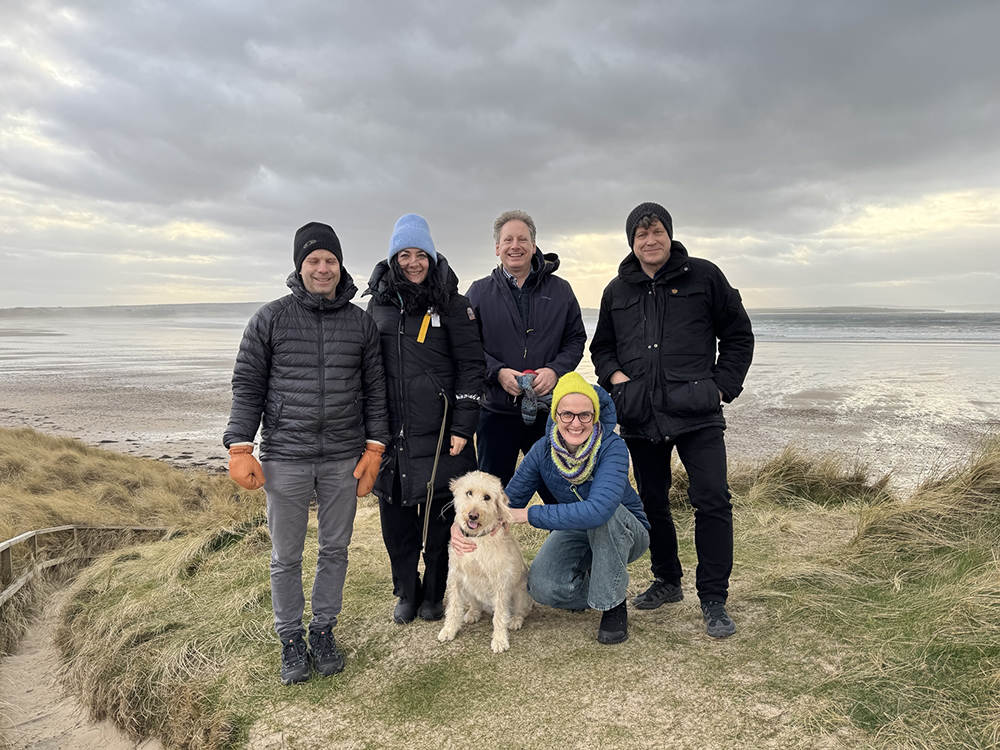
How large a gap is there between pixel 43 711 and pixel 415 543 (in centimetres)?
283

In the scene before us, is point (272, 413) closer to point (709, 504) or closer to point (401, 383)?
point (401, 383)

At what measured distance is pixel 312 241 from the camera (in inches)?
140

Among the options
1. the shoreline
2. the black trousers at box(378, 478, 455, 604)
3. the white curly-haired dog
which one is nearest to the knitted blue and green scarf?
the white curly-haired dog

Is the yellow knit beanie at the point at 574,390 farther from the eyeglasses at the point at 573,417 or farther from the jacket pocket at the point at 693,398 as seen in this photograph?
the jacket pocket at the point at 693,398

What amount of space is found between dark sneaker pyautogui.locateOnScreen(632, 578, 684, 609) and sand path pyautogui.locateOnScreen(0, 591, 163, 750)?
10.0ft

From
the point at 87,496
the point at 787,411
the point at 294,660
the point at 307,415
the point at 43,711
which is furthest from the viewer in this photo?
the point at 787,411

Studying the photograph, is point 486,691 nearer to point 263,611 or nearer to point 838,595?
point 263,611

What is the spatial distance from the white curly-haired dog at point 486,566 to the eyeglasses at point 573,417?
1.77ft

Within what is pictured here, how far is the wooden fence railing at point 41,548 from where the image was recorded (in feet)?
19.1

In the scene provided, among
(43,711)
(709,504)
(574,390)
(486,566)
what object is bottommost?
(43,711)

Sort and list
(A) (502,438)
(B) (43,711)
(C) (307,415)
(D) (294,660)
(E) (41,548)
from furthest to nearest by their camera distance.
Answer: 1. (E) (41,548)
2. (A) (502,438)
3. (B) (43,711)
4. (D) (294,660)
5. (C) (307,415)

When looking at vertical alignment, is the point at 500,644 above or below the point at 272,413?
below

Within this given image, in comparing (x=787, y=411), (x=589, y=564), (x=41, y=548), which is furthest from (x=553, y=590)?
(x=787, y=411)

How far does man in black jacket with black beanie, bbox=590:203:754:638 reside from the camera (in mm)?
3828
